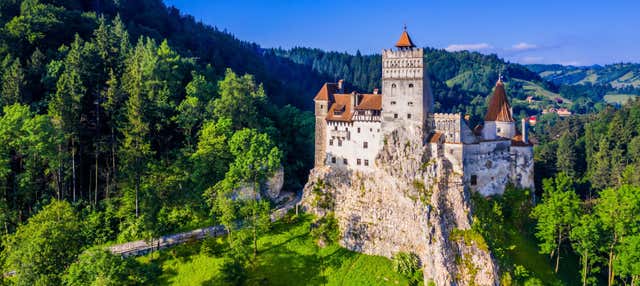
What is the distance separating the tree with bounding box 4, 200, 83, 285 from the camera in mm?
48031

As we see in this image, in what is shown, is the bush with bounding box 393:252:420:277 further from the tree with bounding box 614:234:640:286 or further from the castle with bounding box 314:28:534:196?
the tree with bounding box 614:234:640:286

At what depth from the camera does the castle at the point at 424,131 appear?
6412cm

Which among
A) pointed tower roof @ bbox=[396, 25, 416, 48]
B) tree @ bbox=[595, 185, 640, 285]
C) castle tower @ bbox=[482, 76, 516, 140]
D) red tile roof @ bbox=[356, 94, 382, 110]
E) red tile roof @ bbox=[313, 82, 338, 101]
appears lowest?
tree @ bbox=[595, 185, 640, 285]

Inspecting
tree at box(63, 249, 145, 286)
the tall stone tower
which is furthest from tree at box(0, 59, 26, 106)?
the tall stone tower

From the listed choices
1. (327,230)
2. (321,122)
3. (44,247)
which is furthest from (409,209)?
(44,247)

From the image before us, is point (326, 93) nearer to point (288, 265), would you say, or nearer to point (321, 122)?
point (321, 122)

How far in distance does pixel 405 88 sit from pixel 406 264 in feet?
71.2

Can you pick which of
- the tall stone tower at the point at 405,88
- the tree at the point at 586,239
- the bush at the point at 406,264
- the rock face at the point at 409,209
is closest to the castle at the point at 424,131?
the tall stone tower at the point at 405,88

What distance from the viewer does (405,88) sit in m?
66.4

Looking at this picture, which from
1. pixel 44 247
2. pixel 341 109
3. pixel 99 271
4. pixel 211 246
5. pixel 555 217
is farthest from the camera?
pixel 341 109

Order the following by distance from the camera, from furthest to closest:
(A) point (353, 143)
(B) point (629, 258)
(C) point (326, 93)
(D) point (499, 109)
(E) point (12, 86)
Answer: (C) point (326, 93)
(E) point (12, 86)
(A) point (353, 143)
(D) point (499, 109)
(B) point (629, 258)

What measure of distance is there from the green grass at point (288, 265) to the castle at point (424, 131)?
488 inches

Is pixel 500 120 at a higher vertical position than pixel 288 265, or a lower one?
higher

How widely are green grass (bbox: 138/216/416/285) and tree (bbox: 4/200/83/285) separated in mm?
10352
